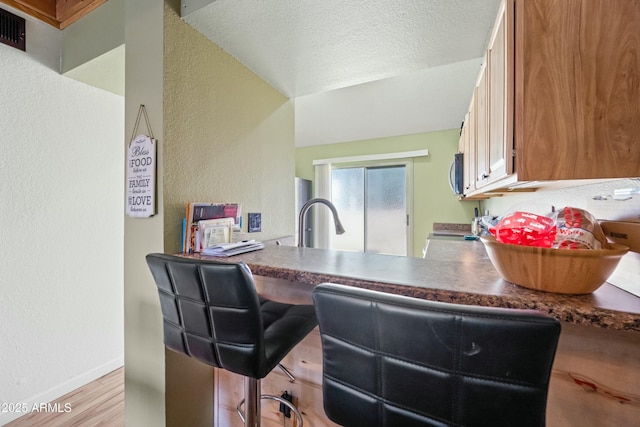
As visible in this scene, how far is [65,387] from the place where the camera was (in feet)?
5.36

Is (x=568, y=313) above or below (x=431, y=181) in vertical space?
below

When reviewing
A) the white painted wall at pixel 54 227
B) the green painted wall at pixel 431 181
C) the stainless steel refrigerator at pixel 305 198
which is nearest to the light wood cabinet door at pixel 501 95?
the green painted wall at pixel 431 181

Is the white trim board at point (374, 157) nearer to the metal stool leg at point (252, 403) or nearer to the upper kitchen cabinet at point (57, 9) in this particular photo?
the upper kitchen cabinet at point (57, 9)

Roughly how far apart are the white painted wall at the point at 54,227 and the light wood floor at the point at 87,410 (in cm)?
7

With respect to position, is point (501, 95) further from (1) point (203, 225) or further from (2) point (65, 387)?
(2) point (65, 387)

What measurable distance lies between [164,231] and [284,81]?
126 centimetres

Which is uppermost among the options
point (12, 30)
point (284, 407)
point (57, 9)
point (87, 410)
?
point (57, 9)

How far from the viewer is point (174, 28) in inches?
46.0

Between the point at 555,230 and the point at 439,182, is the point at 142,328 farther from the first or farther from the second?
the point at 439,182

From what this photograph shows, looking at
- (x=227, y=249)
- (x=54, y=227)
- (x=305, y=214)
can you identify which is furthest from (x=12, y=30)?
(x=305, y=214)

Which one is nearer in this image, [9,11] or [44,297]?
[9,11]

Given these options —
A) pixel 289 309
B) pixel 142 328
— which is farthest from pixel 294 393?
pixel 142 328

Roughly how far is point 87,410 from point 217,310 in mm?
1718

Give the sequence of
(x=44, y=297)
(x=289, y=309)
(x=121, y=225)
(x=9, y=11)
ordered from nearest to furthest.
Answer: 1. (x=289, y=309)
2. (x=9, y=11)
3. (x=44, y=297)
4. (x=121, y=225)
